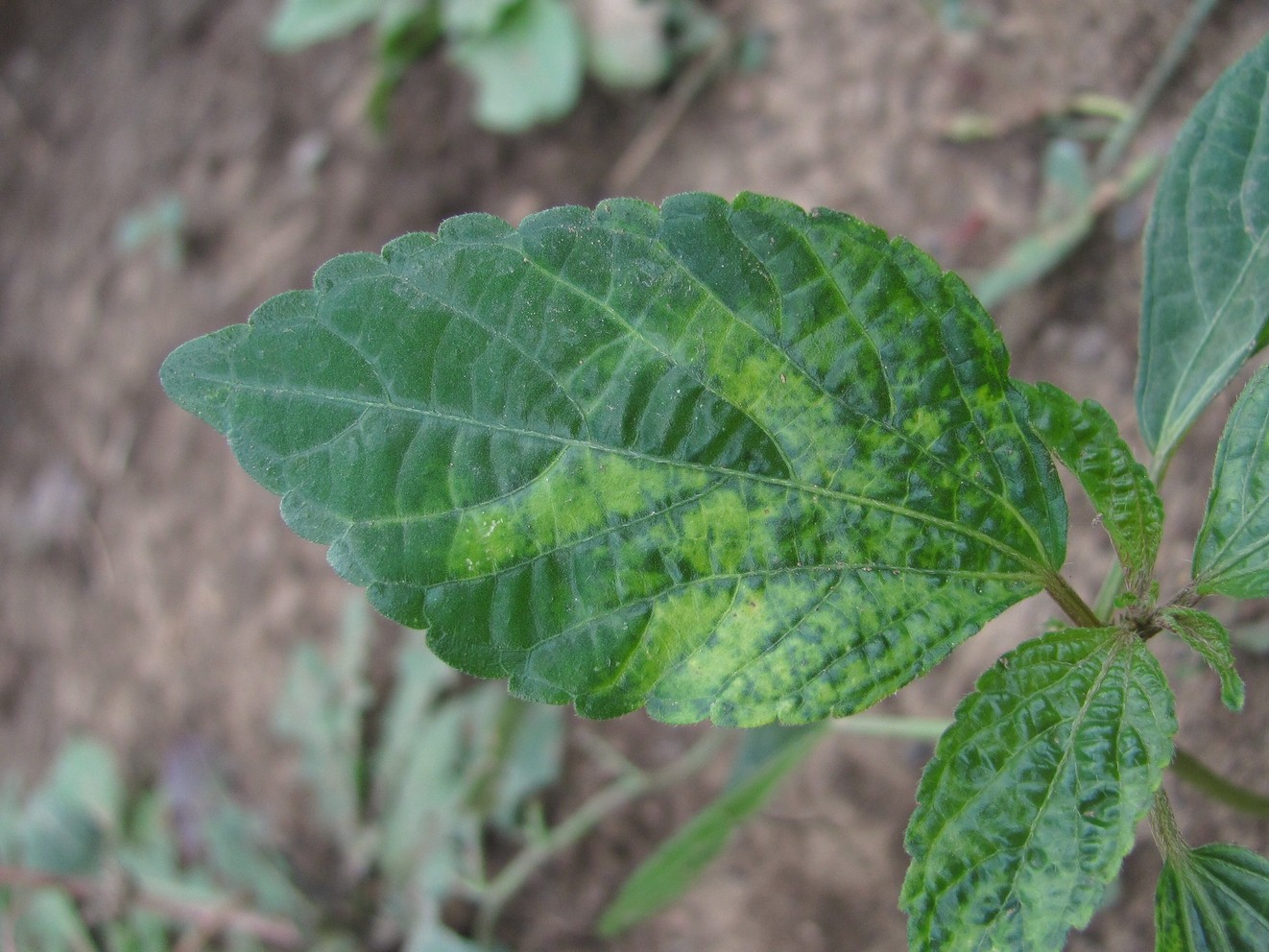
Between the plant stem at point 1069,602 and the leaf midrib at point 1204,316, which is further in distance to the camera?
the leaf midrib at point 1204,316

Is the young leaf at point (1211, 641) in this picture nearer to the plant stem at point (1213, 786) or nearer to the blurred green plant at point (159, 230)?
the plant stem at point (1213, 786)

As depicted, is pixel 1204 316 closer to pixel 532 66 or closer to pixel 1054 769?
pixel 1054 769

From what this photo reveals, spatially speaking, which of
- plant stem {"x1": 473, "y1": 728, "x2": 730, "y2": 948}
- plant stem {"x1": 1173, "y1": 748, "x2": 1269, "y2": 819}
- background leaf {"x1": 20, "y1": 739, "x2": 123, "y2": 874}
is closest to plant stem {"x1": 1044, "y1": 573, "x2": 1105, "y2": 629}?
plant stem {"x1": 1173, "y1": 748, "x2": 1269, "y2": 819}

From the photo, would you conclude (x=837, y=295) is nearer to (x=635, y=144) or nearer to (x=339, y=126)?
(x=635, y=144)

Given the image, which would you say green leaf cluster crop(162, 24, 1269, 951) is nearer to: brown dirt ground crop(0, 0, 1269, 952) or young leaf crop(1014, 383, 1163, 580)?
young leaf crop(1014, 383, 1163, 580)

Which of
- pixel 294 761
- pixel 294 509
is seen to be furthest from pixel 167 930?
pixel 294 509

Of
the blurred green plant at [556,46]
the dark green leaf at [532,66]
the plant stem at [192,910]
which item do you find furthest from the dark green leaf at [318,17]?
the plant stem at [192,910]
